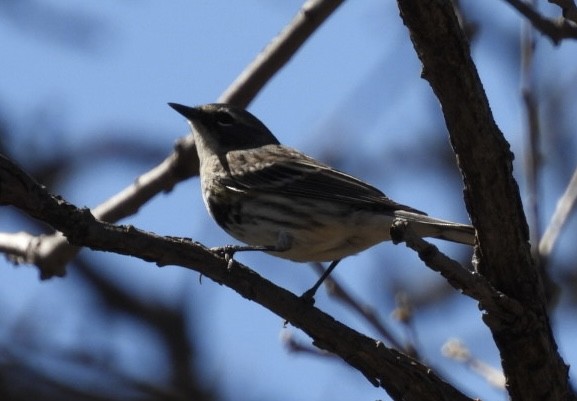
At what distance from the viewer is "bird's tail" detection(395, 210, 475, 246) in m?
5.83

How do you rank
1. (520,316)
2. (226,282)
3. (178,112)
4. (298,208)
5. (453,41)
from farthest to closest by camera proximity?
(178,112)
(298,208)
(226,282)
(520,316)
(453,41)

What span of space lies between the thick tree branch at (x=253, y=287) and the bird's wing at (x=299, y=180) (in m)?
2.04

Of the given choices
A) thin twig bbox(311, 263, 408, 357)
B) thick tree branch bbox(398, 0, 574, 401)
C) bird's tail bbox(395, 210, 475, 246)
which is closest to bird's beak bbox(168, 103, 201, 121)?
bird's tail bbox(395, 210, 475, 246)

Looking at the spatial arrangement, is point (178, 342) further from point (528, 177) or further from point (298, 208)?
point (298, 208)

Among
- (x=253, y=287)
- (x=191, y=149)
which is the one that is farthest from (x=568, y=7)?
(x=191, y=149)

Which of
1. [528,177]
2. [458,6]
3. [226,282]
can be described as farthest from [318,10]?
[226,282]

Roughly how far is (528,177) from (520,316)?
3.61 feet

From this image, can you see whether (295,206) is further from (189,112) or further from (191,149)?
(189,112)

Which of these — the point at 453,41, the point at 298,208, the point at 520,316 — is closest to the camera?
the point at 453,41

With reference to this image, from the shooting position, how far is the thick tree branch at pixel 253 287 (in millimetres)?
4254

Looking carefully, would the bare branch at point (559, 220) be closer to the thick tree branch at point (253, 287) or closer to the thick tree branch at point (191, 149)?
the thick tree branch at point (253, 287)

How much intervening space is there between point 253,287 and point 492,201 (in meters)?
1.23

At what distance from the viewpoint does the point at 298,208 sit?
24.2 ft

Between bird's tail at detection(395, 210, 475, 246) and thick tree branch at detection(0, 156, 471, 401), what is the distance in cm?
117
